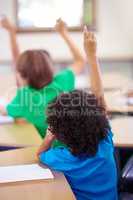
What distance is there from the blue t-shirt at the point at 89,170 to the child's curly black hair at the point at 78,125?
0.04 metres

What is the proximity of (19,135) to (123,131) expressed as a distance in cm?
66

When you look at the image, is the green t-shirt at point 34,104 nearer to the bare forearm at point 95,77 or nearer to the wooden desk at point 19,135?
the wooden desk at point 19,135

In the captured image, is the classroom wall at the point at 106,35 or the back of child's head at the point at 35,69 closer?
the back of child's head at the point at 35,69

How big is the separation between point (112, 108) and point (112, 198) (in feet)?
4.83

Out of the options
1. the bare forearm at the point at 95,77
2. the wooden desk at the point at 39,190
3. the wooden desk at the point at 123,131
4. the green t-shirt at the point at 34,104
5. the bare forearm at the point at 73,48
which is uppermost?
the bare forearm at the point at 73,48

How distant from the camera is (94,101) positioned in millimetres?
1885

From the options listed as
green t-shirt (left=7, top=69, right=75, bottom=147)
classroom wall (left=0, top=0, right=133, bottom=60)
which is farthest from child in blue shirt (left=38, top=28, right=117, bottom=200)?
classroom wall (left=0, top=0, right=133, bottom=60)

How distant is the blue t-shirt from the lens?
179cm

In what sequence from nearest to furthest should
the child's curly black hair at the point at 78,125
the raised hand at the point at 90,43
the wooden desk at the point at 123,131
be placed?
the child's curly black hair at the point at 78,125
the raised hand at the point at 90,43
the wooden desk at the point at 123,131

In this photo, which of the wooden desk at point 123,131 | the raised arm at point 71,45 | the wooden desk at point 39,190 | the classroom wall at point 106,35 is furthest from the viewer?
the classroom wall at point 106,35

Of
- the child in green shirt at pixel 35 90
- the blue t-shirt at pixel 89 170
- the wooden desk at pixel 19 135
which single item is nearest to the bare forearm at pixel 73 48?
the child in green shirt at pixel 35 90

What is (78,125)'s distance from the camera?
5.83 ft

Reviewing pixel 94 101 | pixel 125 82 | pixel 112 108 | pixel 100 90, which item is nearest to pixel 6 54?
pixel 125 82

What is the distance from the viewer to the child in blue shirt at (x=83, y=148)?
1778 millimetres
